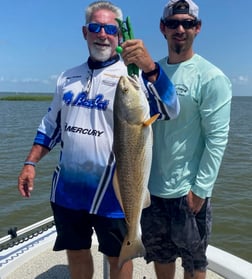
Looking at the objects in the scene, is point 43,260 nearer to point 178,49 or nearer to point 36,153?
point 36,153

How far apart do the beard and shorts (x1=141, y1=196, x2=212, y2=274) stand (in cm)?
111

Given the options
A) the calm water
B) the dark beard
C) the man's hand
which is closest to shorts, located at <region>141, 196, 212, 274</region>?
the man's hand

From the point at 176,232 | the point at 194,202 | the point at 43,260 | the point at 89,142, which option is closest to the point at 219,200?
the point at 43,260

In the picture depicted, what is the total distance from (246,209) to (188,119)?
Result: 706 cm

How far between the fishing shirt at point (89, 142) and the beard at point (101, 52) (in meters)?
0.06

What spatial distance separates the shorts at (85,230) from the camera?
9.47ft

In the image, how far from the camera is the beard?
2881mm

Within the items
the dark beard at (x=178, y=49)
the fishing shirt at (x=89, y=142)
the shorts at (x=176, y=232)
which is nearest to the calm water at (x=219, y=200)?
the shorts at (x=176, y=232)

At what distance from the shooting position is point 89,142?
2857 millimetres

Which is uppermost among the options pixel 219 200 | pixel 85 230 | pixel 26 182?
pixel 26 182

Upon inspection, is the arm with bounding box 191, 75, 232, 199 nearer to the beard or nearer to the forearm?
the beard

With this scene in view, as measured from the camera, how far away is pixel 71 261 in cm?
321

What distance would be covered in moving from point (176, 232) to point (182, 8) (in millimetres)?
1607

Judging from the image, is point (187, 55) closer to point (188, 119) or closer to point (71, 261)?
point (188, 119)
